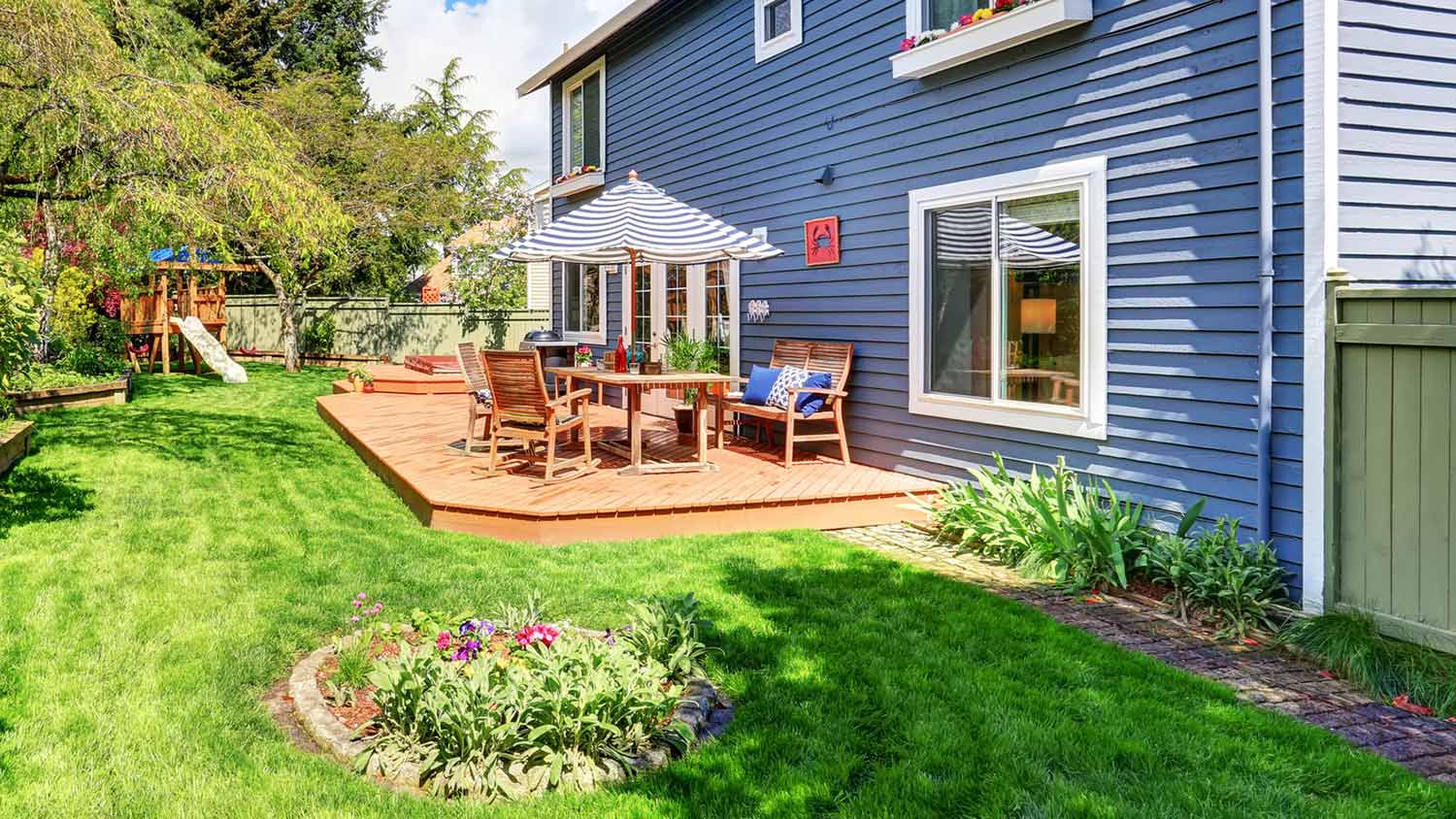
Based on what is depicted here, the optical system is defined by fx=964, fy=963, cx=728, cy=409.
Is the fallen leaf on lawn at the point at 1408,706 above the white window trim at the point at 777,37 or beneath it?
beneath

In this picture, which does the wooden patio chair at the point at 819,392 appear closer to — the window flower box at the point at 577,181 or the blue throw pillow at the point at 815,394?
the blue throw pillow at the point at 815,394

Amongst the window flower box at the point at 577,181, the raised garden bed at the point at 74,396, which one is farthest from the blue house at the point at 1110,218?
the raised garden bed at the point at 74,396

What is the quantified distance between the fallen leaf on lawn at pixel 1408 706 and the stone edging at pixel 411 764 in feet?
7.67

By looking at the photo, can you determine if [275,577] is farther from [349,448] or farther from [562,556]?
[349,448]

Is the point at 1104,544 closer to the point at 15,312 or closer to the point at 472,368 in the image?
the point at 472,368

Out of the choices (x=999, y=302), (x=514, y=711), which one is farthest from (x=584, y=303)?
(x=514, y=711)

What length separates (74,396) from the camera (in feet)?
34.9

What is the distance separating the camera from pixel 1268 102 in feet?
14.3

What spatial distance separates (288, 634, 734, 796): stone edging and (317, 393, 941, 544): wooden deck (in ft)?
6.70

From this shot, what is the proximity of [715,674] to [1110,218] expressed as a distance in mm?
3424

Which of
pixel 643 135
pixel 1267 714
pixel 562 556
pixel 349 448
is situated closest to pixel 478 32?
pixel 643 135

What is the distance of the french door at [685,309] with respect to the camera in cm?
935

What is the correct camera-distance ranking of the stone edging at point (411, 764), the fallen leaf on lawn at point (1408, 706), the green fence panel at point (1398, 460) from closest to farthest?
the stone edging at point (411, 764)
the fallen leaf on lawn at point (1408, 706)
the green fence panel at point (1398, 460)

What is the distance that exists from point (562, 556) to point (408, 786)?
2.45 m
